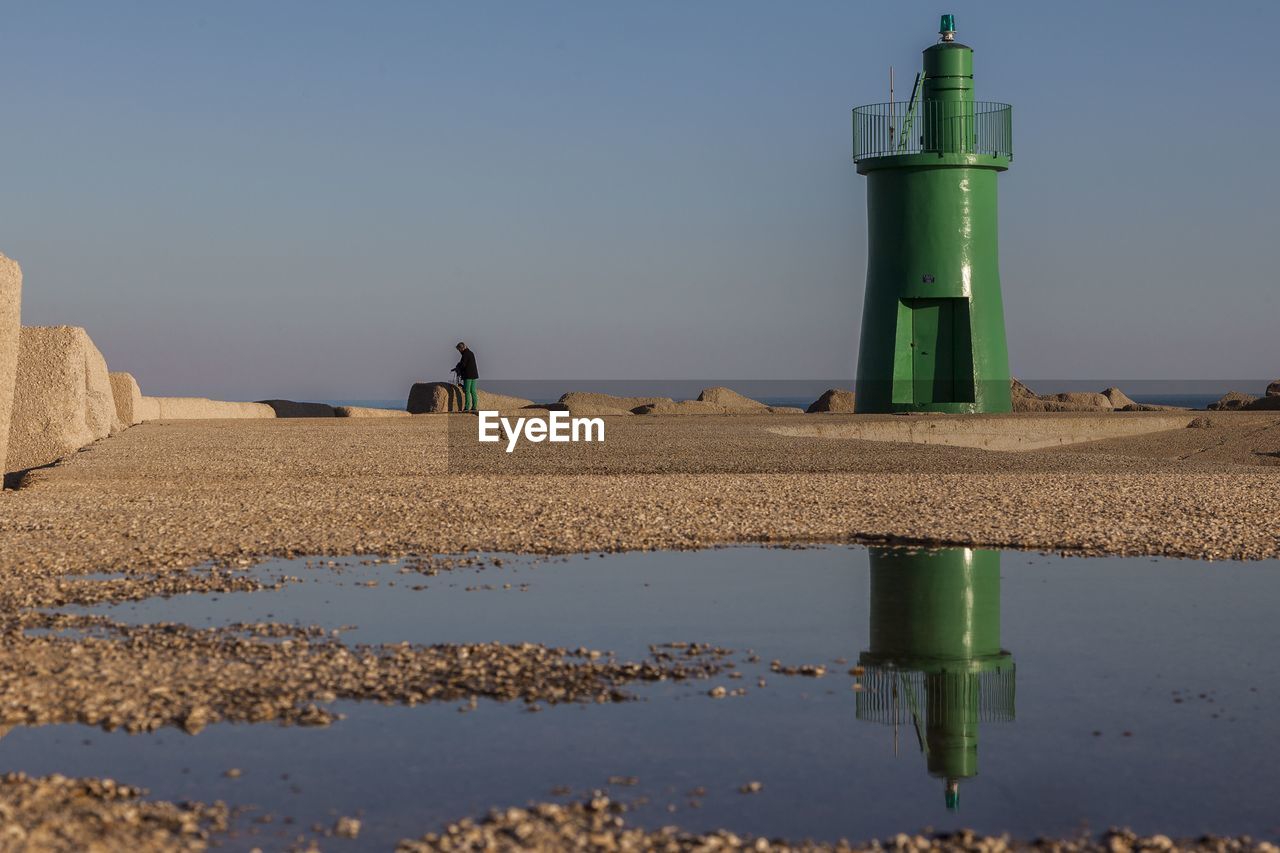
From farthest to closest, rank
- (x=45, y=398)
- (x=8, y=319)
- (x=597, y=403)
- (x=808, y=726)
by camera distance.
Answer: (x=597, y=403), (x=45, y=398), (x=8, y=319), (x=808, y=726)

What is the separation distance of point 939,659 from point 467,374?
1855 centimetres

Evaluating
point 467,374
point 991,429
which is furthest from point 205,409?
point 991,429

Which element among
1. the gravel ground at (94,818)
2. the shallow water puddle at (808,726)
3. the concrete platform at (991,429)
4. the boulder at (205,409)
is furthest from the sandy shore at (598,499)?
the boulder at (205,409)

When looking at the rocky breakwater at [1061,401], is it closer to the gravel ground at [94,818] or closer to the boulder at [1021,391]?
the boulder at [1021,391]

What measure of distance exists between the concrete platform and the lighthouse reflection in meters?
10.8

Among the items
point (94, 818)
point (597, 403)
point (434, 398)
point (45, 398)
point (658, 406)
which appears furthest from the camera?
point (597, 403)

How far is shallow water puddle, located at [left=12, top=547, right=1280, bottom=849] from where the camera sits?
397 centimetres

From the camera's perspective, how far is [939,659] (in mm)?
5859

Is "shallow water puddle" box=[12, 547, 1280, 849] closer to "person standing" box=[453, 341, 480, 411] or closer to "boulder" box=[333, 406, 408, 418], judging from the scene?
"person standing" box=[453, 341, 480, 411]

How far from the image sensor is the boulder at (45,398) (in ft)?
53.4

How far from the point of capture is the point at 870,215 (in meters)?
22.0

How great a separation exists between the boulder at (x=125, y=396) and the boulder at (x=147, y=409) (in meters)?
0.21

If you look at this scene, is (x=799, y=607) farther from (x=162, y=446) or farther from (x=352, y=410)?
(x=352, y=410)

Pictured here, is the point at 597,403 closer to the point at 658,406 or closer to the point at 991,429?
the point at 658,406
